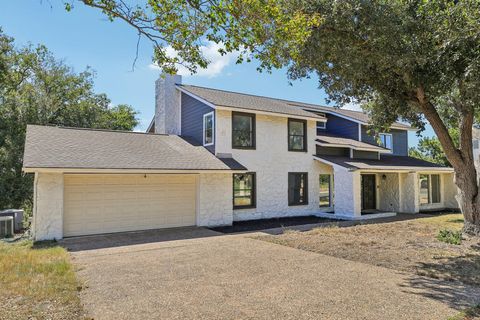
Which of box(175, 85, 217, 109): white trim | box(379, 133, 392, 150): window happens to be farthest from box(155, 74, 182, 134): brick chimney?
box(379, 133, 392, 150): window

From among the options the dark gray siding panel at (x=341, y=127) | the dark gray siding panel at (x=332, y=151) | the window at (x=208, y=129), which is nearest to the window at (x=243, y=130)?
the window at (x=208, y=129)

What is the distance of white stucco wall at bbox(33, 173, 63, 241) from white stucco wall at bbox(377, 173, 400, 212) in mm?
16969

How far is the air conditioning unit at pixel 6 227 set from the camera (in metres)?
13.4

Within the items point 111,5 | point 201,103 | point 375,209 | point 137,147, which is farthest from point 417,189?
point 111,5

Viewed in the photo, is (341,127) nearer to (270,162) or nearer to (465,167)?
(270,162)

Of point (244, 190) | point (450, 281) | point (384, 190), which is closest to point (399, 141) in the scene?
point (384, 190)

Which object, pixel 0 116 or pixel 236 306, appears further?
pixel 0 116

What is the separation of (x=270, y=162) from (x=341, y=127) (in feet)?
24.9

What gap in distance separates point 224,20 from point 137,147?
969 cm

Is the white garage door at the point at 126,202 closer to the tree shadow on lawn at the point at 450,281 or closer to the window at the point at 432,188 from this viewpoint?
the tree shadow on lawn at the point at 450,281

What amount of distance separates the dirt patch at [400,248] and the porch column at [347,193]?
113 inches

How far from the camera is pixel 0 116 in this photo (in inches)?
883

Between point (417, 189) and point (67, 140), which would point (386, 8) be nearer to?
point (67, 140)

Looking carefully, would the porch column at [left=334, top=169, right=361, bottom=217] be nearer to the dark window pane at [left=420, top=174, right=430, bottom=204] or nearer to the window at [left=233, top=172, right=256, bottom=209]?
the window at [left=233, top=172, right=256, bottom=209]
